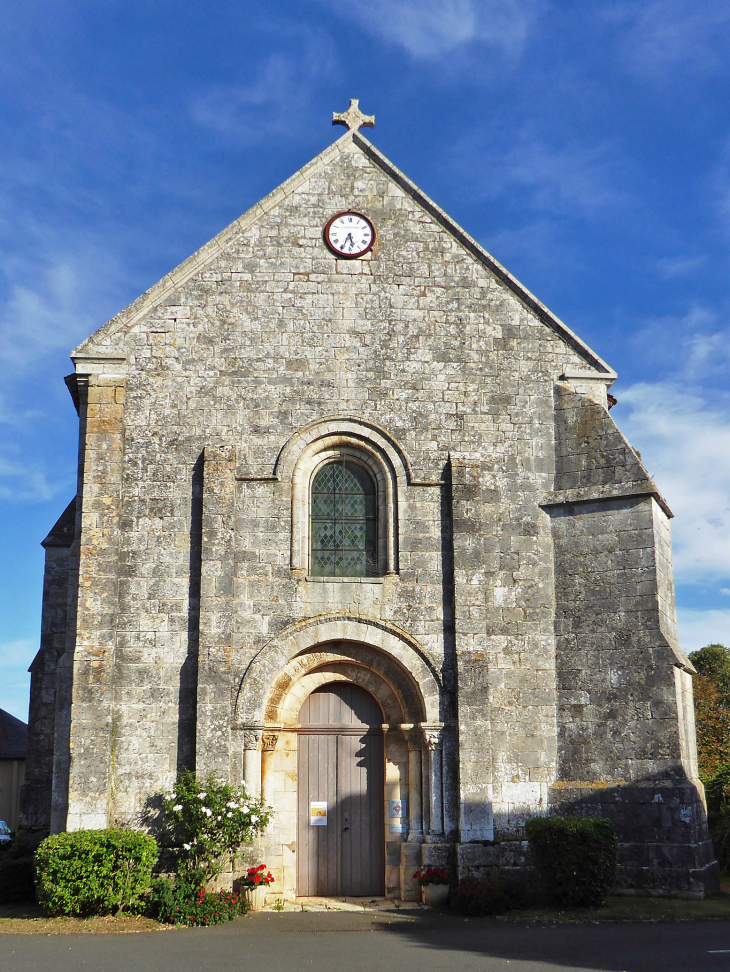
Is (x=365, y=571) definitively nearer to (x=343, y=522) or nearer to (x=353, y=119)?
(x=343, y=522)

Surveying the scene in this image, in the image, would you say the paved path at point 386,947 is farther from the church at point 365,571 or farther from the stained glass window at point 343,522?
the stained glass window at point 343,522

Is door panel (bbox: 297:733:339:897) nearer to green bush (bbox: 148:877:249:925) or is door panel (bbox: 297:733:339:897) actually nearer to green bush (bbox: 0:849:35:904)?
green bush (bbox: 148:877:249:925)

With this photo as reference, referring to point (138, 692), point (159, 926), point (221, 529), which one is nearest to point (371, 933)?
point (159, 926)

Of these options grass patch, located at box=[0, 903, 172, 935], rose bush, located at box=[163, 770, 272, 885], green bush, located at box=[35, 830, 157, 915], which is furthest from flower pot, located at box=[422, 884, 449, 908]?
green bush, located at box=[35, 830, 157, 915]

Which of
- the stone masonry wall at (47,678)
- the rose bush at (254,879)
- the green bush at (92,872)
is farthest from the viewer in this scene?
the stone masonry wall at (47,678)

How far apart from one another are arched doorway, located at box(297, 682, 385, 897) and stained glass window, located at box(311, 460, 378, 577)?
1.51 metres

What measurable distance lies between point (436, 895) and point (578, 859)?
177 cm

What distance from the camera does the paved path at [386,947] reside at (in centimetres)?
784

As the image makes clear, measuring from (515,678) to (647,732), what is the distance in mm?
1645

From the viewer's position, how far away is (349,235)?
505 inches

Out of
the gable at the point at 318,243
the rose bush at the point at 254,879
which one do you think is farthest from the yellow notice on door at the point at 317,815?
the gable at the point at 318,243

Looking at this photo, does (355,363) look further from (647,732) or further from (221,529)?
(647,732)

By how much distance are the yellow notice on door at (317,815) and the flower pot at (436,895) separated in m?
1.50

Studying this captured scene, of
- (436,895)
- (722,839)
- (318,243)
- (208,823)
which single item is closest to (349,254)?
(318,243)
